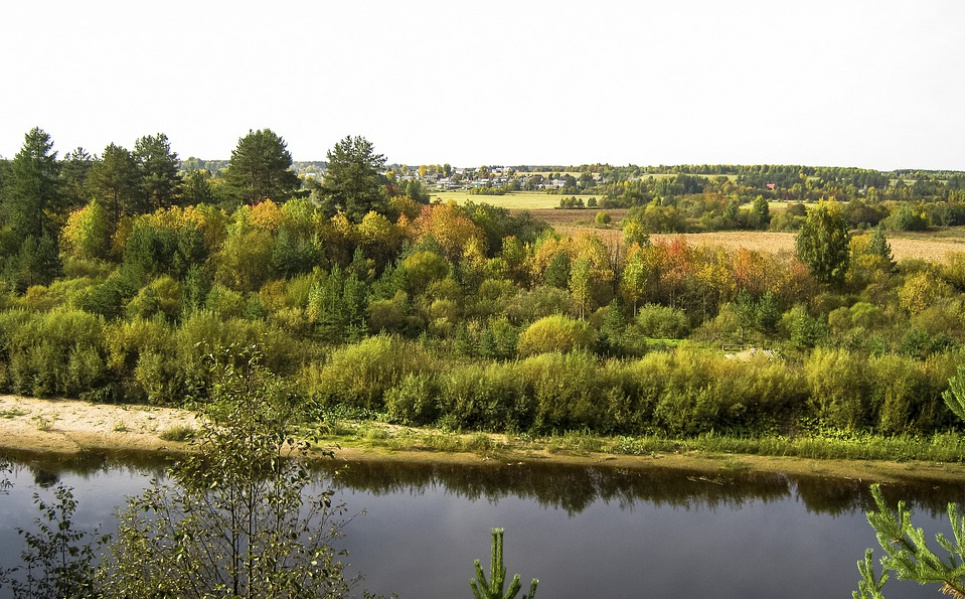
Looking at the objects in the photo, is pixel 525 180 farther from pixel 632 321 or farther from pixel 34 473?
pixel 34 473

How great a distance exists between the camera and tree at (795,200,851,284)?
3881 cm

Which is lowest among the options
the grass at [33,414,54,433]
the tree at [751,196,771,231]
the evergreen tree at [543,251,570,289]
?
the grass at [33,414,54,433]

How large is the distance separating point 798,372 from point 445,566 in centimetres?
1493

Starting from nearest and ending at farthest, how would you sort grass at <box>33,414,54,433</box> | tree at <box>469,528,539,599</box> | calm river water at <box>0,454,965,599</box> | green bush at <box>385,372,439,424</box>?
tree at <box>469,528,539,599</box> → calm river water at <box>0,454,965,599</box> → grass at <box>33,414,54,433</box> → green bush at <box>385,372,439,424</box>

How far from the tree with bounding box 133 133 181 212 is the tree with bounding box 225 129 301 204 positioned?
310cm

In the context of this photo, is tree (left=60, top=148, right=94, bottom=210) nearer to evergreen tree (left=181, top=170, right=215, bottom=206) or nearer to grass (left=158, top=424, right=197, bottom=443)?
evergreen tree (left=181, top=170, right=215, bottom=206)

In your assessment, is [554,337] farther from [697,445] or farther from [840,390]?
[840,390]

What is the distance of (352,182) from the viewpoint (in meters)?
42.2

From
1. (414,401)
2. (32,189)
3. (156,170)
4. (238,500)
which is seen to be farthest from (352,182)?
(238,500)

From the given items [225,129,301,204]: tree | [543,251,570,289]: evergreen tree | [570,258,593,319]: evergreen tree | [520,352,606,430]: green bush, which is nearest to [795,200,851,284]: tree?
[570,258,593,319]: evergreen tree

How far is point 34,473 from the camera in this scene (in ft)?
66.1

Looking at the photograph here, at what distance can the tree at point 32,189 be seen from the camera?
3916 centimetres

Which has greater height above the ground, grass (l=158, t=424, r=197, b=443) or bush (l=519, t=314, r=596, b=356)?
bush (l=519, t=314, r=596, b=356)

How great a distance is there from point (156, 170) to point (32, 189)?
Answer: 6464 mm
